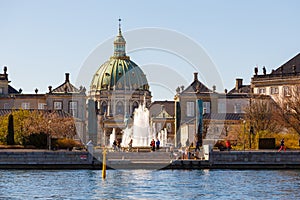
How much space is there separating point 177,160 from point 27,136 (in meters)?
20.3

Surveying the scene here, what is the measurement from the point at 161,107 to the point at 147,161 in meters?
117

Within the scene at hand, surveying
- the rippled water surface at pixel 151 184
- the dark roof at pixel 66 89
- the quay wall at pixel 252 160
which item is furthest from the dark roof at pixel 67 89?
the rippled water surface at pixel 151 184

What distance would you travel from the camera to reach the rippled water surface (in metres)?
46.4

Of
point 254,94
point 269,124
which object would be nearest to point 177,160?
point 269,124

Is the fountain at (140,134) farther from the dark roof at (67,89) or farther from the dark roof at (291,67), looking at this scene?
the dark roof at (67,89)

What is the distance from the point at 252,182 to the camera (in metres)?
54.1

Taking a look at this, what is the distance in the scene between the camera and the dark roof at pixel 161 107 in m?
185

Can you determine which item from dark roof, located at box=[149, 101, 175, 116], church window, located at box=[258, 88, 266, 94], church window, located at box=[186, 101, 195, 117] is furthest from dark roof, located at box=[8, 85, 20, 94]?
church window, located at box=[258, 88, 266, 94]

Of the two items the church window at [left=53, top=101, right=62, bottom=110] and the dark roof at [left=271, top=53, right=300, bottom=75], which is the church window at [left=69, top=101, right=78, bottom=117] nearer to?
the church window at [left=53, top=101, right=62, bottom=110]

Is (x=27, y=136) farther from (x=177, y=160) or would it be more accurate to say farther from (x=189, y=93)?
(x=189, y=93)

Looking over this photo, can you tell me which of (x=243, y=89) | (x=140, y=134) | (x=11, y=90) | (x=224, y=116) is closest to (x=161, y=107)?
(x=243, y=89)

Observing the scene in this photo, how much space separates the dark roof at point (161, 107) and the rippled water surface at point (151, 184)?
394 feet

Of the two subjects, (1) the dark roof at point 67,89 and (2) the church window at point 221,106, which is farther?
(1) the dark roof at point 67,89

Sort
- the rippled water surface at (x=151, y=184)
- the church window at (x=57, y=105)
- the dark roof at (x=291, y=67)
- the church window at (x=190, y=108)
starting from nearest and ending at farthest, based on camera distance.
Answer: the rippled water surface at (x=151, y=184)
the dark roof at (x=291, y=67)
the church window at (x=190, y=108)
the church window at (x=57, y=105)
